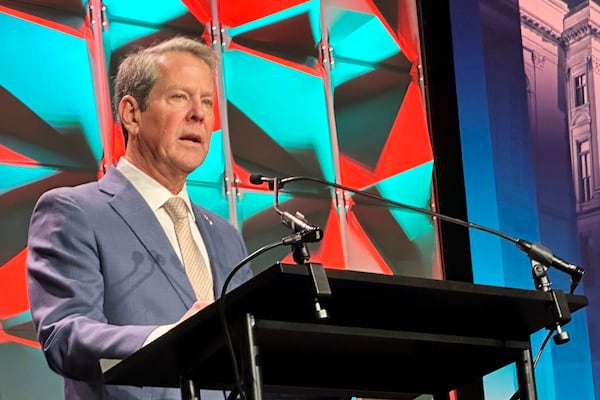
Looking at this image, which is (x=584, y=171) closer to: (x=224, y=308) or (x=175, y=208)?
(x=175, y=208)

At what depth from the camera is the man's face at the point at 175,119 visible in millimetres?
3111

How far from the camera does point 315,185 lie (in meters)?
5.08

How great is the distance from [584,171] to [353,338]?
3334 millimetres

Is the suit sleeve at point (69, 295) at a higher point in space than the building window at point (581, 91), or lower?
lower

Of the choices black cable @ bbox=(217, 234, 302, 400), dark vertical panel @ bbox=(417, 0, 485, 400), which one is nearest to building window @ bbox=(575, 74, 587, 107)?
dark vertical panel @ bbox=(417, 0, 485, 400)

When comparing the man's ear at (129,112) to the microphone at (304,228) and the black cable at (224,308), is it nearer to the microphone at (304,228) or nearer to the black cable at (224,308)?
the microphone at (304,228)

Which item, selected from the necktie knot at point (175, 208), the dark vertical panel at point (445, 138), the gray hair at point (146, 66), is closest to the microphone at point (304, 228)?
the necktie knot at point (175, 208)

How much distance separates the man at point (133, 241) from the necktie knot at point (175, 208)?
1cm

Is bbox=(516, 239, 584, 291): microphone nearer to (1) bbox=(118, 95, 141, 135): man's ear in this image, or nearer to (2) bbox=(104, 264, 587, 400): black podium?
(2) bbox=(104, 264, 587, 400): black podium

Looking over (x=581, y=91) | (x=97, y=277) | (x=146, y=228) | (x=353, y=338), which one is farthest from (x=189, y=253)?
(x=581, y=91)

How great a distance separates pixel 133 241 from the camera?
9.39 ft

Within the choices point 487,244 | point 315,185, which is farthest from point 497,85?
point 315,185

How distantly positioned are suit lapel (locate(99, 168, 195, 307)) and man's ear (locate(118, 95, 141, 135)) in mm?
166

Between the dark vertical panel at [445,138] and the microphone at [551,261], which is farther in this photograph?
the dark vertical panel at [445,138]
